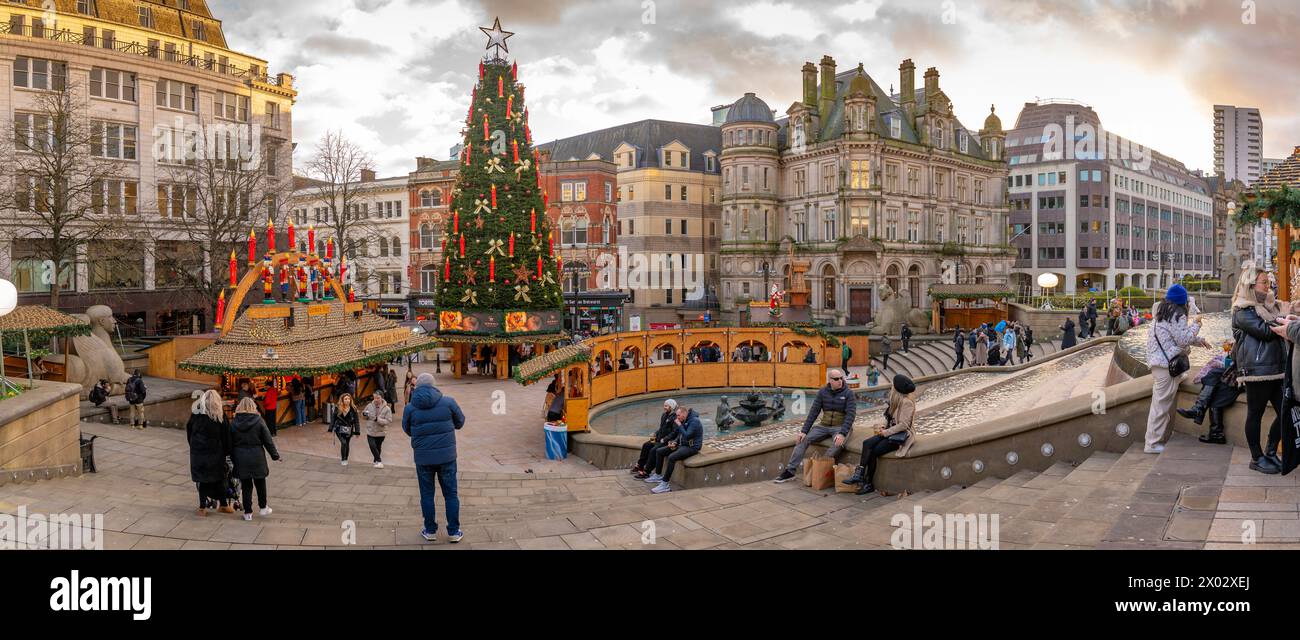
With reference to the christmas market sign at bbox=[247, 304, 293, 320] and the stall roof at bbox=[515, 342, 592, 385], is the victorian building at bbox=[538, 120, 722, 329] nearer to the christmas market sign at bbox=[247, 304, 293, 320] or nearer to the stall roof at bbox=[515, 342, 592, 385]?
the christmas market sign at bbox=[247, 304, 293, 320]

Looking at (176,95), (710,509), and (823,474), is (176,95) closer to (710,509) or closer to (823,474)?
(710,509)

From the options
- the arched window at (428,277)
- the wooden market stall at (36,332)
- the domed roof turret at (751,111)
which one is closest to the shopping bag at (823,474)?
the wooden market stall at (36,332)

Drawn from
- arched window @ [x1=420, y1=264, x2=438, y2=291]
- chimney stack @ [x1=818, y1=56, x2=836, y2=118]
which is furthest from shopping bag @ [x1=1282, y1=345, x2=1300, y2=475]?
arched window @ [x1=420, y1=264, x2=438, y2=291]

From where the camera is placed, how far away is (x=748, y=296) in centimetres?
5647

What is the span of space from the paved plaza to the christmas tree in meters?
18.4

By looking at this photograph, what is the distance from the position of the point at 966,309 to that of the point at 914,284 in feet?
42.4

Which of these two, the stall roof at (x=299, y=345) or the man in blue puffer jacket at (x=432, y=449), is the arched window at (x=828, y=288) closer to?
the stall roof at (x=299, y=345)

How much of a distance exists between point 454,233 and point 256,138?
1906 cm

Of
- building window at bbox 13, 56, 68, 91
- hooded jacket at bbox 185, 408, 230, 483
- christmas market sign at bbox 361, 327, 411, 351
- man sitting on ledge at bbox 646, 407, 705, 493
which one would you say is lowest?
man sitting on ledge at bbox 646, 407, 705, 493

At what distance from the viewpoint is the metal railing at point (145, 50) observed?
3577 cm

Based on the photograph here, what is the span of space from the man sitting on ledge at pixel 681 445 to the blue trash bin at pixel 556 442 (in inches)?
174

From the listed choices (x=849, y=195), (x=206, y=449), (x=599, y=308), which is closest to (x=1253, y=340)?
(x=206, y=449)

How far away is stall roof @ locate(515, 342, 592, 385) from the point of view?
682 inches
